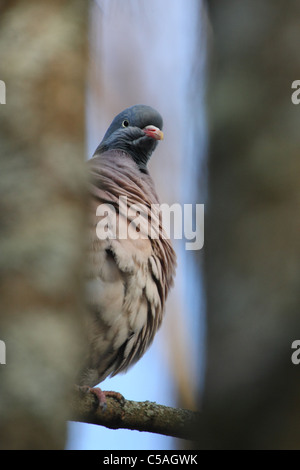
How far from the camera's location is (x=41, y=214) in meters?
0.59

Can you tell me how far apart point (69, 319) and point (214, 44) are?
1.09ft

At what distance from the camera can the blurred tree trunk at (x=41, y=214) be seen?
21.9 inches

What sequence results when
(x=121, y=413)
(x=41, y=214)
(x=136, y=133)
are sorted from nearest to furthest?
(x=41, y=214), (x=121, y=413), (x=136, y=133)

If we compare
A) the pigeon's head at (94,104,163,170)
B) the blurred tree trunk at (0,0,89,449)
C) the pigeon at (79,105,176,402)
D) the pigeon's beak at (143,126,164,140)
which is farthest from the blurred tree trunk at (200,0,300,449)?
the pigeon at (79,105,176,402)

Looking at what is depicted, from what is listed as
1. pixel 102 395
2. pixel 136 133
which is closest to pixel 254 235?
pixel 102 395

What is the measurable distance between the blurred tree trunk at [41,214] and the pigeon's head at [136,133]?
0.32 meters

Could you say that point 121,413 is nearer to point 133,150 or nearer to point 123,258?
point 123,258

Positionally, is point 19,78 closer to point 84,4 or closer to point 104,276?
point 84,4

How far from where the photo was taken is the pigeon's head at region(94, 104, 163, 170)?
42.8 inches

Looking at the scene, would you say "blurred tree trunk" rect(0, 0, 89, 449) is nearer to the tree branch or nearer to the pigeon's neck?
the tree branch

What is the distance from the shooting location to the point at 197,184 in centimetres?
44

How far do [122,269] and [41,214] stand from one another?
32.8 inches

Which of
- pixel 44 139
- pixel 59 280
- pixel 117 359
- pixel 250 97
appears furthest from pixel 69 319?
pixel 117 359

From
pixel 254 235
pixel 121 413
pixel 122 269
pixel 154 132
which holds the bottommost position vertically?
pixel 121 413
